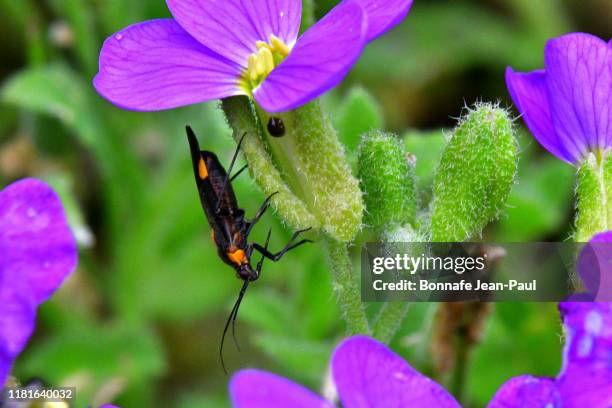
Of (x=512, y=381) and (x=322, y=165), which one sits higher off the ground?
(x=322, y=165)

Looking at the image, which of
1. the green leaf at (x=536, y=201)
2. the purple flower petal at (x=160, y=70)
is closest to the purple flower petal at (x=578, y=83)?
the purple flower petal at (x=160, y=70)

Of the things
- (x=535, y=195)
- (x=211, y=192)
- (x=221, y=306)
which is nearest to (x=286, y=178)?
(x=211, y=192)

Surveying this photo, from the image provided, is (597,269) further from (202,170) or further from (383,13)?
(202,170)

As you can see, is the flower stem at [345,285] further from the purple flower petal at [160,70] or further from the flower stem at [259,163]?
the purple flower petal at [160,70]

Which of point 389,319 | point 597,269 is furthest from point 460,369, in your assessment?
point 597,269

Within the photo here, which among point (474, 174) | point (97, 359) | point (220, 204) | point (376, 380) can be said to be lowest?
point (97, 359)

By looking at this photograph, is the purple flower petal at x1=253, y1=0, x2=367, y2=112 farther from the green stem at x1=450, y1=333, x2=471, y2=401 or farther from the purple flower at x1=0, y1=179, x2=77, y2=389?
the green stem at x1=450, y1=333, x2=471, y2=401
